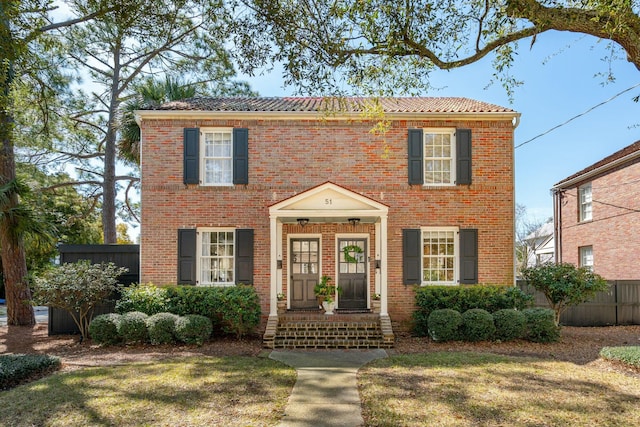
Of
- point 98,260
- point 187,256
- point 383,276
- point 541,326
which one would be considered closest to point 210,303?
point 187,256

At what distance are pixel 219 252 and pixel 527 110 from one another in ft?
31.6

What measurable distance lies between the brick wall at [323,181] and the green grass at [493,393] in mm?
3954

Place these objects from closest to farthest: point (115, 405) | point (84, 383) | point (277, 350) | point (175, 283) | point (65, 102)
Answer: point (115, 405)
point (84, 383)
point (277, 350)
point (175, 283)
point (65, 102)

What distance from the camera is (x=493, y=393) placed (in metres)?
6.45

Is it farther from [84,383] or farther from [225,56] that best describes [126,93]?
[84,383]

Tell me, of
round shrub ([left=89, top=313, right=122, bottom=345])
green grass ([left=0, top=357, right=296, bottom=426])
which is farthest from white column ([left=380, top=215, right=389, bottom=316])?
round shrub ([left=89, top=313, right=122, bottom=345])

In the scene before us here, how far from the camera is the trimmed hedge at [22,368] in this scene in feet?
23.0

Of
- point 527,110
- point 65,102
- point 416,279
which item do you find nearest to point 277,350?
point 416,279

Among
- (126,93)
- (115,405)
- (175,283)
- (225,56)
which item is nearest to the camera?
(115,405)

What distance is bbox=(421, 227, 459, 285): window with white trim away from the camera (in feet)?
39.3

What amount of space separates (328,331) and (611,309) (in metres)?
9.57

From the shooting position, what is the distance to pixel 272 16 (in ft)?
26.1

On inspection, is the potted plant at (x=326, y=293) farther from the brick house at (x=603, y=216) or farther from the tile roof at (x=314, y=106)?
the brick house at (x=603, y=216)

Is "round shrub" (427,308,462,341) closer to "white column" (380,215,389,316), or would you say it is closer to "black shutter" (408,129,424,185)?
"white column" (380,215,389,316)
